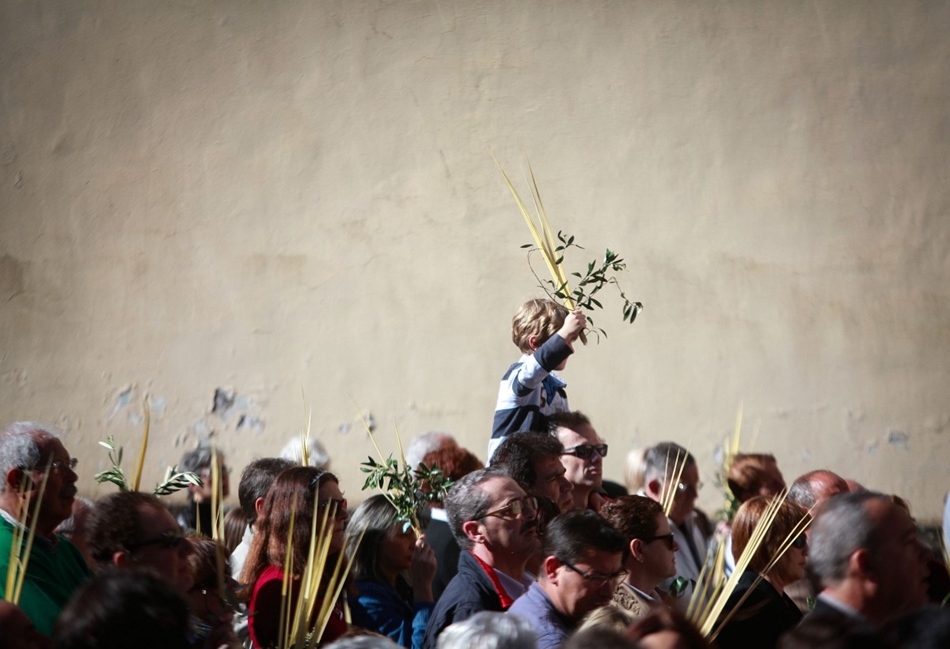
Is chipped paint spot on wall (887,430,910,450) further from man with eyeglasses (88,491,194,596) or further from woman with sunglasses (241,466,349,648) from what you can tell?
man with eyeglasses (88,491,194,596)

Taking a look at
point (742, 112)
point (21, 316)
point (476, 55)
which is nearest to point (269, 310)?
point (21, 316)

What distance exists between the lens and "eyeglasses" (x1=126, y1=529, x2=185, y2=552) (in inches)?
101

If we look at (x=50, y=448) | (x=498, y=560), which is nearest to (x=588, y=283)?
(x=498, y=560)

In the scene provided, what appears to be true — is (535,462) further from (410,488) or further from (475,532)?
(475,532)

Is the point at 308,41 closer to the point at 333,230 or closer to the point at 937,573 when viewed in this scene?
the point at 333,230

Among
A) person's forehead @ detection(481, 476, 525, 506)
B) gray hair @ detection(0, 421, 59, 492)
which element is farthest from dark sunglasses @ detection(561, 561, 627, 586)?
gray hair @ detection(0, 421, 59, 492)

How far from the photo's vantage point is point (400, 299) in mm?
6828

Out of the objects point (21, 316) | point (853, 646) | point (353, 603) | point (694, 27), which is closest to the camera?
point (853, 646)

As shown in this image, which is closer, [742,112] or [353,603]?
[353,603]

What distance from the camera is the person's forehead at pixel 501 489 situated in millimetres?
3092

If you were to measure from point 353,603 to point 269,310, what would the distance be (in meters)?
3.82

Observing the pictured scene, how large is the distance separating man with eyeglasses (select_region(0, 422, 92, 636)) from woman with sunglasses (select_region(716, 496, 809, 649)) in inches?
70.4

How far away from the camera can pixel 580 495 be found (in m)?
4.07

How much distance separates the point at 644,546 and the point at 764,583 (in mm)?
356
